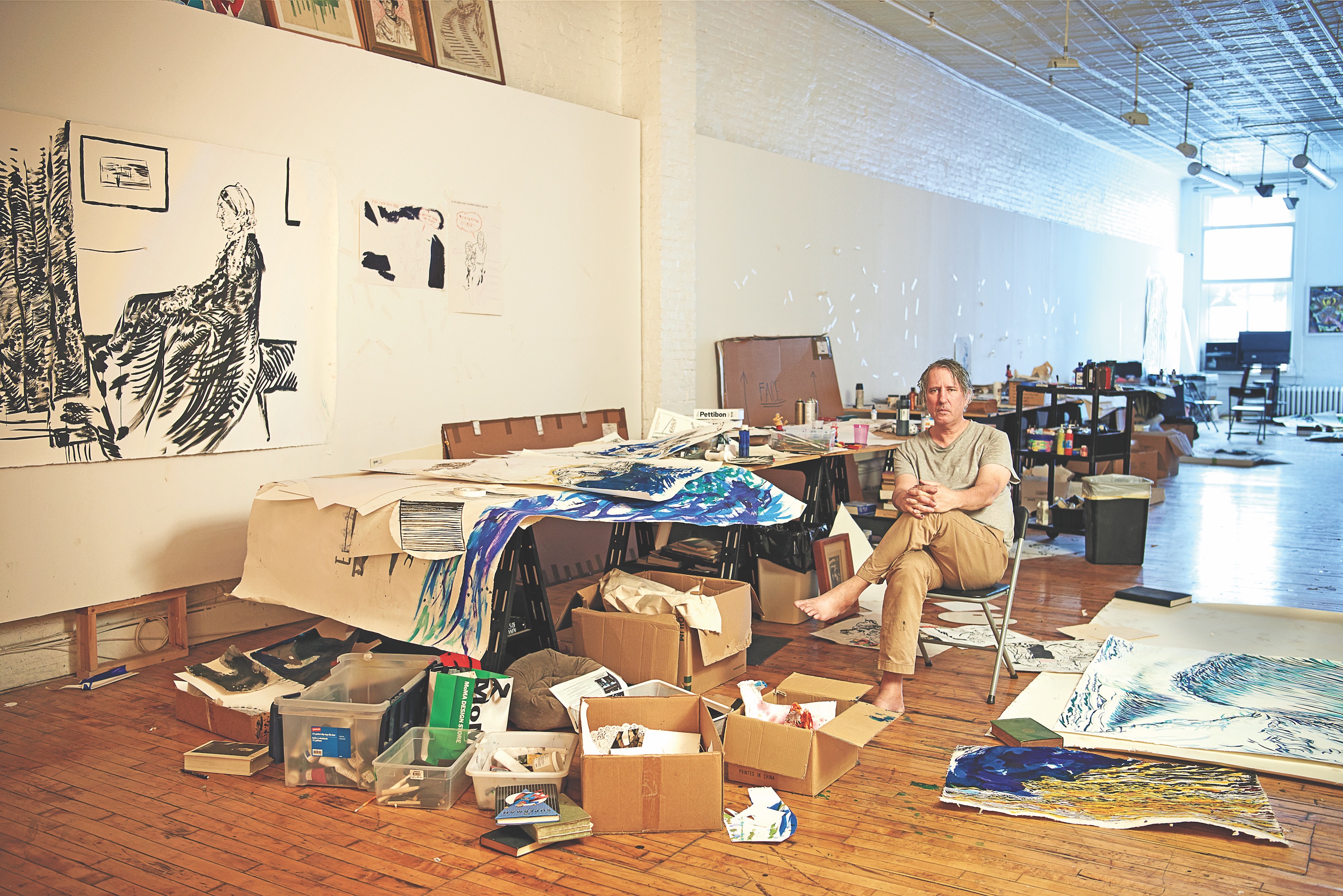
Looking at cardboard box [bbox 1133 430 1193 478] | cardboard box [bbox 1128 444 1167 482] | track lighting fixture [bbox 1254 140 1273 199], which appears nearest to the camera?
cardboard box [bbox 1128 444 1167 482]

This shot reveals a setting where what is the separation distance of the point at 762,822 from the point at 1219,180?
16011 mm

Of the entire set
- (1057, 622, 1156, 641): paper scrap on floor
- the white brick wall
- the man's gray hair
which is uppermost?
the white brick wall

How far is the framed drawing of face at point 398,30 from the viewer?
4.59m

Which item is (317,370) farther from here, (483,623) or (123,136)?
(483,623)

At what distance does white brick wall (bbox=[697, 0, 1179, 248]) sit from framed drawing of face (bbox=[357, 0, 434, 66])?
2.32 metres

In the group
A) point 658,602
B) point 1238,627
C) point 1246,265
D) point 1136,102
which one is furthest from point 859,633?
point 1246,265

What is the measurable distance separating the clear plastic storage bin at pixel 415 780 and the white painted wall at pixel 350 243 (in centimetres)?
179

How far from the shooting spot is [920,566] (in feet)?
11.1

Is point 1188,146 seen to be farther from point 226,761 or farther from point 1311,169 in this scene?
point 226,761

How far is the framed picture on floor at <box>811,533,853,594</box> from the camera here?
173 inches

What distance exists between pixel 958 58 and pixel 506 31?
5512mm

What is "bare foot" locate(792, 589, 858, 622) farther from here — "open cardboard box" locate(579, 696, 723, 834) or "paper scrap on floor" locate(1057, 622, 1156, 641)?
"paper scrap on floor" locate(1057, 622, 1156, 641)

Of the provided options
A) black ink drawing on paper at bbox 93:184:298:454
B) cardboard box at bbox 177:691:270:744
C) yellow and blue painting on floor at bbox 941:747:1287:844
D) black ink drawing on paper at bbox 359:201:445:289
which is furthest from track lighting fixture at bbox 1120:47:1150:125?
cardboard box at bbox 177:691:270:744

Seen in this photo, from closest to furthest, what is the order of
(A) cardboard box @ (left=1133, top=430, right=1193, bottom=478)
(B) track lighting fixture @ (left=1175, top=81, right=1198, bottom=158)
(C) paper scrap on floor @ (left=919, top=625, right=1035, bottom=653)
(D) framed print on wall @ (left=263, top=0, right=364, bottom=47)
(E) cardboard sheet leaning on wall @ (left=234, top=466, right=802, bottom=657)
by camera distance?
1. (E) cardboard sheet leaning on wall @ (left=234, top=466, right=802, bottom=657)
2. (C) paper scrap on floor @ (left=919, top=625, right=1035, bottom=653)
3. (D) framed print on wall @ (left=263, top=0, right=364, bottom=47)
4. (A) cardboard box @ (left=1133, top=430, right=1193, bottom=478)
5. (B) track lighting fixture @ (left=1175, top=81, right=1198, bottom=158)
